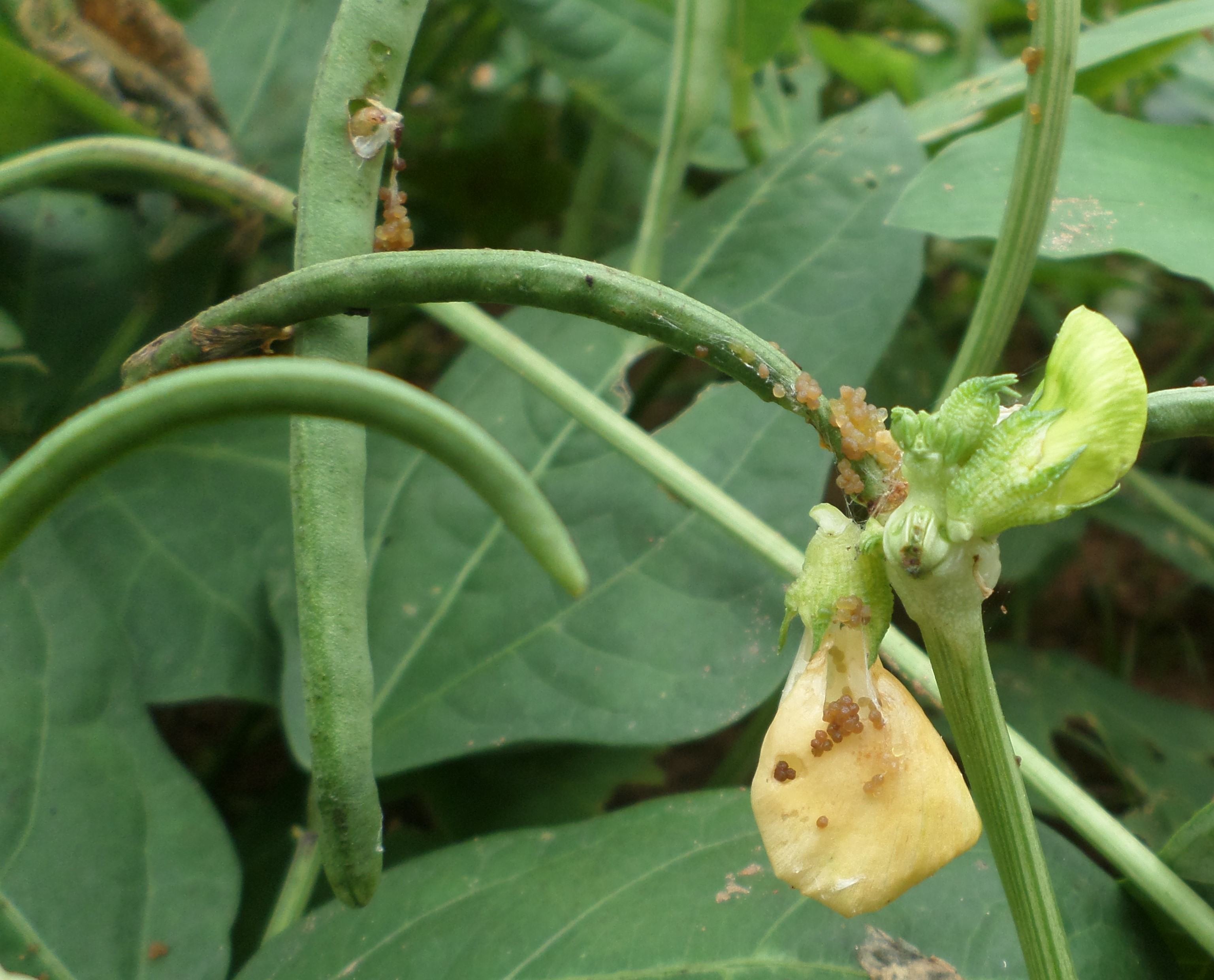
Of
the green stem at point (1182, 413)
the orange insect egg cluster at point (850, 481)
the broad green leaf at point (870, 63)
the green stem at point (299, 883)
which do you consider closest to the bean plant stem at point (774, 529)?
the green stem at point (1182, 413)

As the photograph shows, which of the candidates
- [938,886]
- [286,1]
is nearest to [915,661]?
[938,886]

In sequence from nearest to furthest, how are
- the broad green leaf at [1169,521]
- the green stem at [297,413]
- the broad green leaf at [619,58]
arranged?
the green stem at [297,413], the broad green leaf at [619,58], the broad green leaf at [1169,521]

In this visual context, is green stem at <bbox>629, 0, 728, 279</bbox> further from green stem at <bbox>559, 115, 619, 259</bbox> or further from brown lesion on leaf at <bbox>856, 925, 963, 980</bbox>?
brown lesion on leaf at <bbox>856, 925, 963, 980</bbox>

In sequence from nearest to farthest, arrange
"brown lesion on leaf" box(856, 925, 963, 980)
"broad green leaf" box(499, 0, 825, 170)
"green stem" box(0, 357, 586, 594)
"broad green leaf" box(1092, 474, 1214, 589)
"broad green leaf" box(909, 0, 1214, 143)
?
"green stem" box(0, 357, 586, 594)
"brown lesion on leaf" box(856, 925, 963, 980)
"broad green leaf" box(909, 0, 1214, 143)
"broad green leaf" box(499, 0, 825, 170)
"broad green leaf" box(1092, 474, 1214, 589)

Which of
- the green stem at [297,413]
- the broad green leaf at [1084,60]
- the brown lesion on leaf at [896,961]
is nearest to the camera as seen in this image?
the green stem at [297,413]

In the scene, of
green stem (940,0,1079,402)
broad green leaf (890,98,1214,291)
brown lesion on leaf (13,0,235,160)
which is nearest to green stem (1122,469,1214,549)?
broad green leaf (890,98,1214,291)

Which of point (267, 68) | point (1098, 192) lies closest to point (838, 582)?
point (1098, 192)

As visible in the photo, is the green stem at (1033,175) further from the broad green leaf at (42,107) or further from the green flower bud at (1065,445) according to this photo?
the broad green leaf at (42,107)
